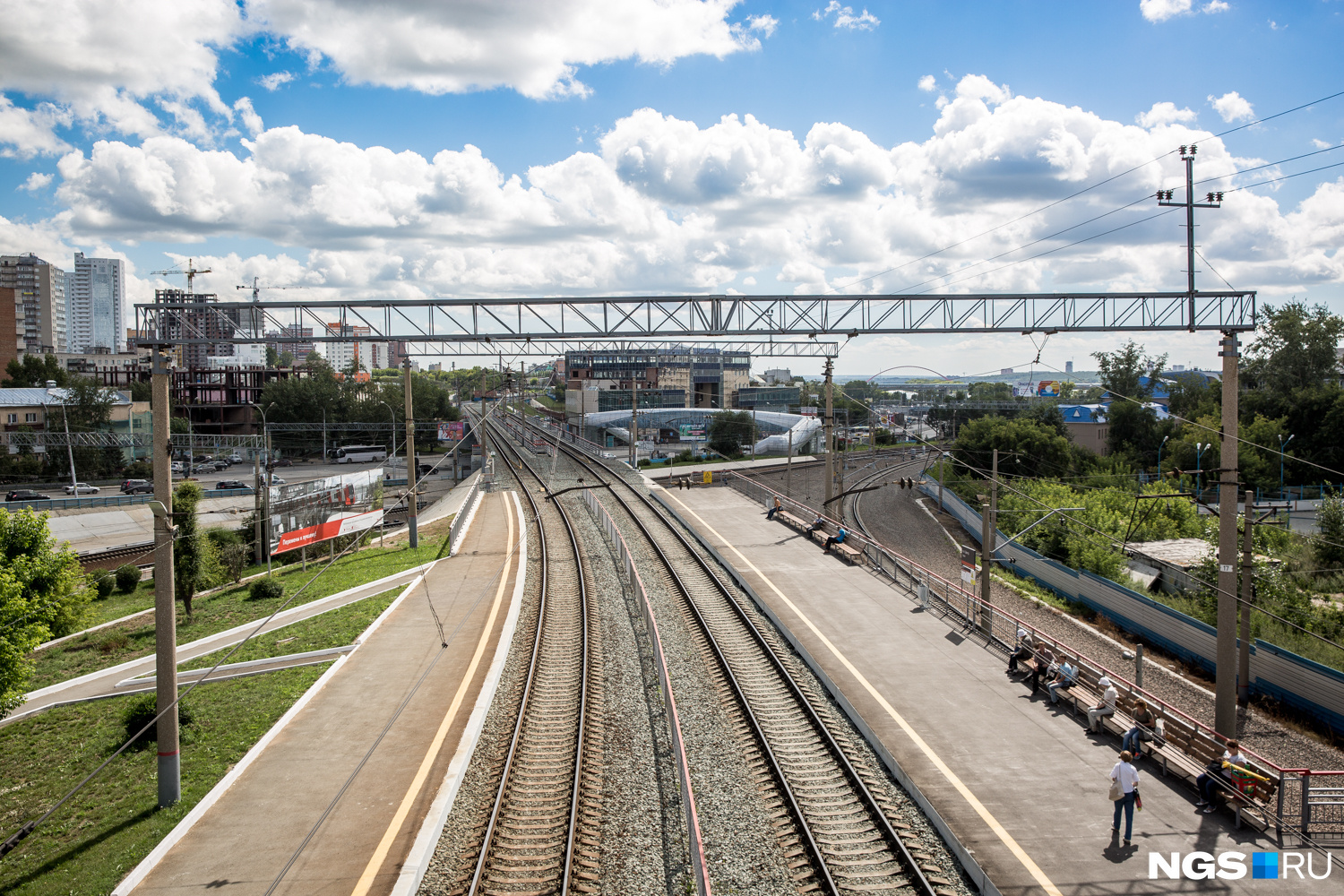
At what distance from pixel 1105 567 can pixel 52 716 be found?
97.4 feet

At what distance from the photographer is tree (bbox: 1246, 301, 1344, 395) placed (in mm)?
51875

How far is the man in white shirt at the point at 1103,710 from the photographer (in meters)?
12.4

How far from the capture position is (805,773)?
11.4 m

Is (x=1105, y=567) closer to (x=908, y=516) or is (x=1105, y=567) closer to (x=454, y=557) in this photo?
(x=908, y=516)

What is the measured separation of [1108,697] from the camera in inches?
491

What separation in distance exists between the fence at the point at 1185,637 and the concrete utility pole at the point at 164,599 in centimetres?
1783

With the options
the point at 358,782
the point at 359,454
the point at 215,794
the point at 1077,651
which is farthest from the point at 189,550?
the point at 359,454

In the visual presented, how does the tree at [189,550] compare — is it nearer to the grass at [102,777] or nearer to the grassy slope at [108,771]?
the grassy slope at [108,771]

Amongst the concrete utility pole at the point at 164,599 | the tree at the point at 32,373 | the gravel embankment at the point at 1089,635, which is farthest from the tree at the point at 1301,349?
the tree at the point at 32,373

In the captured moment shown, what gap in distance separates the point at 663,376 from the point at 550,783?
359 feet

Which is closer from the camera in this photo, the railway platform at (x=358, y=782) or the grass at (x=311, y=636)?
the railway platform at (x=358, y=782)

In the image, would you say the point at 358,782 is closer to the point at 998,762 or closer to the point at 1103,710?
the point at 998,762

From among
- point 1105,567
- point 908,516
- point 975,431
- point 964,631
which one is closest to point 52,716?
point 964,631

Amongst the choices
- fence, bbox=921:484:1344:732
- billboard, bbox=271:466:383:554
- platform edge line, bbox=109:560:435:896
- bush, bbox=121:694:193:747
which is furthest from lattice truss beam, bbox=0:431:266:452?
fence, bbox=921:484:1344:732
